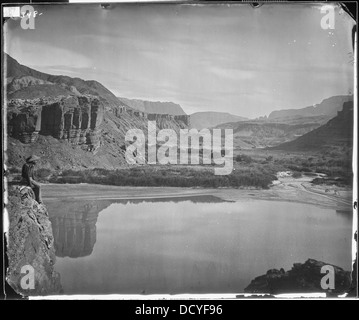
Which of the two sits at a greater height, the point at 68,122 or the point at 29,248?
the point at 68,122

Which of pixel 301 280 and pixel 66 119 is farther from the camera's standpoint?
pixel 66 119

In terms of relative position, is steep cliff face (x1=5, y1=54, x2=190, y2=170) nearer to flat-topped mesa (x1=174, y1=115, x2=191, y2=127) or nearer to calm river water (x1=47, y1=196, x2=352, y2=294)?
flat-topped mesa (x1=174, y1=115, x2=191, y2=127)

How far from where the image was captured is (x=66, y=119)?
281 centimetres

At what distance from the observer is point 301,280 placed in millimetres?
2707

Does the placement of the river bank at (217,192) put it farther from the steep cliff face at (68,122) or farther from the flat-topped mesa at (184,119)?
the flat-topped mesa at (184,119)

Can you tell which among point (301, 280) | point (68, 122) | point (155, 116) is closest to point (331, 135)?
point (301, 280)

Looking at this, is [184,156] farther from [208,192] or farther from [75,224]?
[75,224]

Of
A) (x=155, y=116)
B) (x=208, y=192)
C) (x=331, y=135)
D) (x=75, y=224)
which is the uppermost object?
(x=155, y=116)

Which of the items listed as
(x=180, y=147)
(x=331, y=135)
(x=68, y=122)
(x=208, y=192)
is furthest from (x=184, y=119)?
(x=331, y=135)

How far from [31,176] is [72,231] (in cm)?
39

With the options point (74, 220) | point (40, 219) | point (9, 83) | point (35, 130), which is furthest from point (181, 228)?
point (9, 83)

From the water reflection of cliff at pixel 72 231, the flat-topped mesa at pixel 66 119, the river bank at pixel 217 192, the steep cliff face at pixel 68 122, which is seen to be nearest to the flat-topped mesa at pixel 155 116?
the steep cliff face at pixel 68 122

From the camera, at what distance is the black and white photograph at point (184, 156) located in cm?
271

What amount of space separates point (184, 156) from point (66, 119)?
2.40ft
